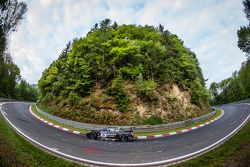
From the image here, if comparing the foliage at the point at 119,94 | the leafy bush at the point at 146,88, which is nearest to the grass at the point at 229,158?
the foliage at the point at 119,94

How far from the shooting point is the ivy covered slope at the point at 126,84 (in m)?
30.9

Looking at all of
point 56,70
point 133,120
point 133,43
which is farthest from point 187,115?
point 56,70

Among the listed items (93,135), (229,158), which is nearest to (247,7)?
(229,158)

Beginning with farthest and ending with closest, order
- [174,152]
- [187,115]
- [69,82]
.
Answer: [69,82] → [187,115] → [174,152]

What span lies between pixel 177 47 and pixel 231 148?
34.7m

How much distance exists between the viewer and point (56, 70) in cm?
4781

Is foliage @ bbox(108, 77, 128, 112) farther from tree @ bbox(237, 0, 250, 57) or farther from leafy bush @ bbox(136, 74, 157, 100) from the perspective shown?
tree @ bbox(237, 0, 250, 57)

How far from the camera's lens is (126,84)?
3441cm

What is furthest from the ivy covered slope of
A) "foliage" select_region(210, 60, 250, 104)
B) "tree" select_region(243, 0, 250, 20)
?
"foliage" select_region(210, 60, 250, 104)

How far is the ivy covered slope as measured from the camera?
3086 centimetres

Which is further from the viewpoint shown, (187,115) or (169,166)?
(187,115)

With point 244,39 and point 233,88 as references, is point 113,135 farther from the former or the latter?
point 233,88

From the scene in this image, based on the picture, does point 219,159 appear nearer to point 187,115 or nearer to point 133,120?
point 133,120

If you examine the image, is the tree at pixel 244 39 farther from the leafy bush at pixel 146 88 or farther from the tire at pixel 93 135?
the tire at pixel 93 135
